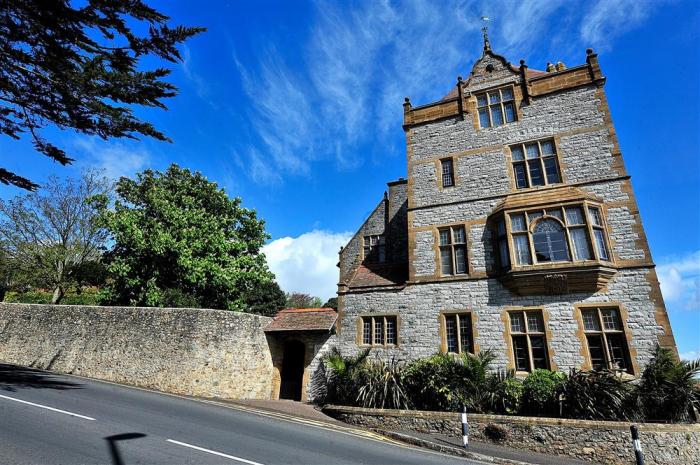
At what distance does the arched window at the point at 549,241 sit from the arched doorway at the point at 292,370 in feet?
40.6

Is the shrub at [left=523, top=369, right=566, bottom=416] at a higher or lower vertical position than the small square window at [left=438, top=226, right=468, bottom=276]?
lower

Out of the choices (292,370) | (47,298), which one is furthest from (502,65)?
(47,298)

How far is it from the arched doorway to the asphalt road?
5434 millimetres

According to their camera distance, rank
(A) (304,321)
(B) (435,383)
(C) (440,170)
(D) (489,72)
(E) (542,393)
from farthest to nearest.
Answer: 1. (D) (489,72)
2. (A) (304,321)
3. (C) (440,170)
4. (B) (435,383)
5. (E) (542,393)

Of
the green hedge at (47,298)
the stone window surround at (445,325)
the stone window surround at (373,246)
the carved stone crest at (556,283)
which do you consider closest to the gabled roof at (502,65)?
the stone window surround at (373,246)

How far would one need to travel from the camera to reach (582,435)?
934cm

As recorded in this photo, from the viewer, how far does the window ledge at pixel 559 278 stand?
12562 millimetres

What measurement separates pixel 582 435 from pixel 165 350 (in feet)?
53.9

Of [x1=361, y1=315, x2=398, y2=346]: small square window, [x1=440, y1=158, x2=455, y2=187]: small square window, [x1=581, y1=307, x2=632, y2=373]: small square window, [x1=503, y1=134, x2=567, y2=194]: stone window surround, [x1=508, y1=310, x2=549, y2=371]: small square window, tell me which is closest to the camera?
[x1=581, y1=307, x2=632, y2=373]: small square window

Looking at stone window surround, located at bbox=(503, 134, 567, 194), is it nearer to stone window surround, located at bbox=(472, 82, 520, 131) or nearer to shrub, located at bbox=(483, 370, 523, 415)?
stone window surround, located at bbox=(472, 82, 520, 131)

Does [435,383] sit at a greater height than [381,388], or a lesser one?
greater

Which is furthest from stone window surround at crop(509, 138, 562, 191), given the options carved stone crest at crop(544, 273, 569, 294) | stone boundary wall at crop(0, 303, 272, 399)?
stone boundary wall at crop(0, 303, 272, 399)

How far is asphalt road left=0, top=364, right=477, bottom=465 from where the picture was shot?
20.9 ft

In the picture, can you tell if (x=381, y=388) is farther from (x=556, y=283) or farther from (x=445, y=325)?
(x=556, y=283)
